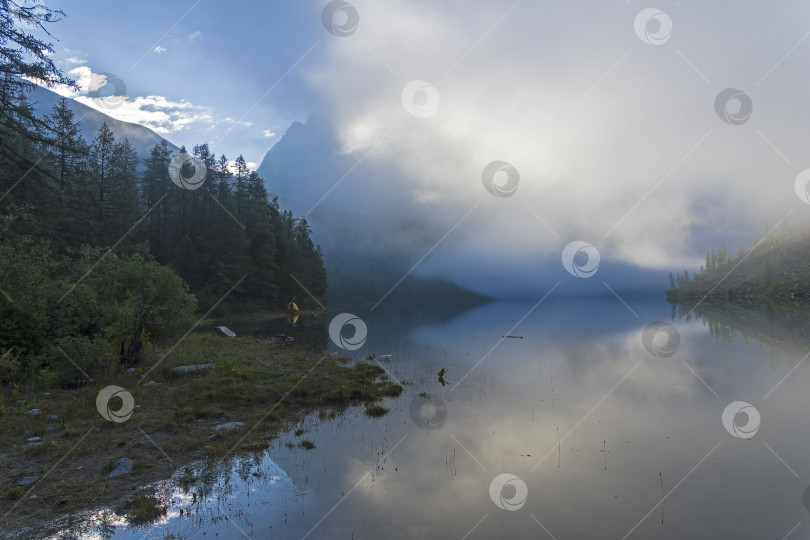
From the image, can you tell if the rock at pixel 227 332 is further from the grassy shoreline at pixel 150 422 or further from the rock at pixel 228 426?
the rock at pixel 228 426

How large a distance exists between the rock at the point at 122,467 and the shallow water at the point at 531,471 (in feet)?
5.70

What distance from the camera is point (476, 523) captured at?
8.29 meters

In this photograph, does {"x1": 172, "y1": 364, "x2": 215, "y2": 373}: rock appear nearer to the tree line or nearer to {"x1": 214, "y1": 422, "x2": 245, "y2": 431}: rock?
the tree line

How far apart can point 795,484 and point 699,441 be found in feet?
10.4

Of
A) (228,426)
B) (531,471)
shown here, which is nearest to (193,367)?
(228,426)

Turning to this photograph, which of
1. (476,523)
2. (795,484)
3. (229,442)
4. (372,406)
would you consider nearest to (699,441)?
(795,484)

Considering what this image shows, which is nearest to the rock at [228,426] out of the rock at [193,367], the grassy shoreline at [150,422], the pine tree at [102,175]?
the grassy shoreline at [150,422]

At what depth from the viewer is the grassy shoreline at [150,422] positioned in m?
8.91

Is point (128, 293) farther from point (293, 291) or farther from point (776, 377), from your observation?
point (293, 291)

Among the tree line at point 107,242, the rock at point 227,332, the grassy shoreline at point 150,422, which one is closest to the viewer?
the grassy shoreline at point 150,422

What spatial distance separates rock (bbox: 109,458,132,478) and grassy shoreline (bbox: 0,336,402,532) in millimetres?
136

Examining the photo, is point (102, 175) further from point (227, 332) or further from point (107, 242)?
point (227, 332)

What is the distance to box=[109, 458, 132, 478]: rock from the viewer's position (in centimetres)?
981

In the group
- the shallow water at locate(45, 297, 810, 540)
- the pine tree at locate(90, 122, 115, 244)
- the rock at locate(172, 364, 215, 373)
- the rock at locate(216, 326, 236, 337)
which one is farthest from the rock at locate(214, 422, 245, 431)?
the pine tree at locate(90, 122, 115, 244)
